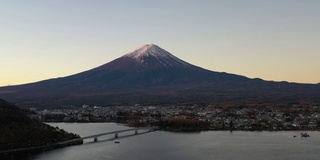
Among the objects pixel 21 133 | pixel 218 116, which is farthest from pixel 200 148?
pixel 218 116

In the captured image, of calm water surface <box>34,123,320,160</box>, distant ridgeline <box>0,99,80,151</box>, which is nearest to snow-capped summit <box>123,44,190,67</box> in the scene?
calm water surface <box>34,123,320,160</box>

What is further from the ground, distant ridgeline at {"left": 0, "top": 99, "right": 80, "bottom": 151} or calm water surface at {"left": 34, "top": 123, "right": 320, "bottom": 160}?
distant ridgeline at {"left": 0, "top": 99, "right": 80, "bottom": 151}

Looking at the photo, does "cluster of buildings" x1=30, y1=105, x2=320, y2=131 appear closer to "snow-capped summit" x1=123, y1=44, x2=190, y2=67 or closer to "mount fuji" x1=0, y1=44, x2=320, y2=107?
"mount fuji" x1=0, y1=44, x2=320, y2=107

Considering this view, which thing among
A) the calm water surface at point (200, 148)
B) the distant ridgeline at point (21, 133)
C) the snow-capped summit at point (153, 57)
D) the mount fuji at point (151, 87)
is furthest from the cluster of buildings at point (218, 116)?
the snow-capped summit at point (153, 57)

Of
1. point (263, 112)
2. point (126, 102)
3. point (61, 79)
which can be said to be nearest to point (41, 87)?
point (61, 79)

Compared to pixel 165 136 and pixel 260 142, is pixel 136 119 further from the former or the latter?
pixel 260 142

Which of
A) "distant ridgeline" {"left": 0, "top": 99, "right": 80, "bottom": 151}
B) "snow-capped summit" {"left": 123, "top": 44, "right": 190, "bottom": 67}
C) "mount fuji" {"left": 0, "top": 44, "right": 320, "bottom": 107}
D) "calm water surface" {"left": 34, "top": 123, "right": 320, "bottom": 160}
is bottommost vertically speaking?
"calm water surface" {"left": 34, "top": 123, "right": 320, "bottom": 160}

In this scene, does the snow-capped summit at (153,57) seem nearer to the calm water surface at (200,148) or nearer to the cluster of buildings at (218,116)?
the cluster of buildings at (218,116)
